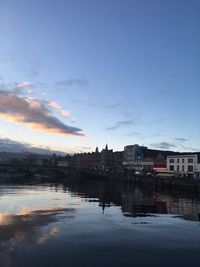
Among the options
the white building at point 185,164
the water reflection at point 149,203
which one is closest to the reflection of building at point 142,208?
the water reflection at point 149,203

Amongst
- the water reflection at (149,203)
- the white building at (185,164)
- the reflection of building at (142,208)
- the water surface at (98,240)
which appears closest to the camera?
the water surface at (98,240)

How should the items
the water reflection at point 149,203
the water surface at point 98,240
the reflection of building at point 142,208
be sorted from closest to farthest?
the water surface at point 98,240
the reflection of building at point 142,208
the water reflection at point 149,203

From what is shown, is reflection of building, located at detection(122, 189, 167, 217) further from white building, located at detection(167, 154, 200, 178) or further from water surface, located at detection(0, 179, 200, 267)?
white building, located at detection(167, 154, 200, 178)

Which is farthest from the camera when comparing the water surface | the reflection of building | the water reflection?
the water reflection

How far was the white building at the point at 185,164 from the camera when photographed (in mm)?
126625

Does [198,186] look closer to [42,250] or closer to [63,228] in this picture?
[63,228]

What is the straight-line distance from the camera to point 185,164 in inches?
5246

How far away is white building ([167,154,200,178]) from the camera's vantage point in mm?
126625

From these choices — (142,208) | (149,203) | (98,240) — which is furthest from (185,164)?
(98,240)

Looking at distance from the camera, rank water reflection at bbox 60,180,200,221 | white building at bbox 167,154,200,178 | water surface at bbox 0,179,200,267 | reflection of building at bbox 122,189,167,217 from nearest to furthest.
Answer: water surface at bbox 0,179,200,267 → reflection of building at bbox 122,189,167,217 → water reflection at bbox 60,180,200,221 → white building at bbox 167,154,200,178

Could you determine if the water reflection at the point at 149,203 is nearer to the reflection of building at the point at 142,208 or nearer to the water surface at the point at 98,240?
the reflection of building at the point at 142,208

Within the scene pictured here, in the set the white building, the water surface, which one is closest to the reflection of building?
the water surface

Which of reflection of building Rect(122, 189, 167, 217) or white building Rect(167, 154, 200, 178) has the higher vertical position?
white building Rect(167, 154, 200, 178)

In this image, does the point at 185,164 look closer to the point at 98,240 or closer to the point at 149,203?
the point at 149,203
